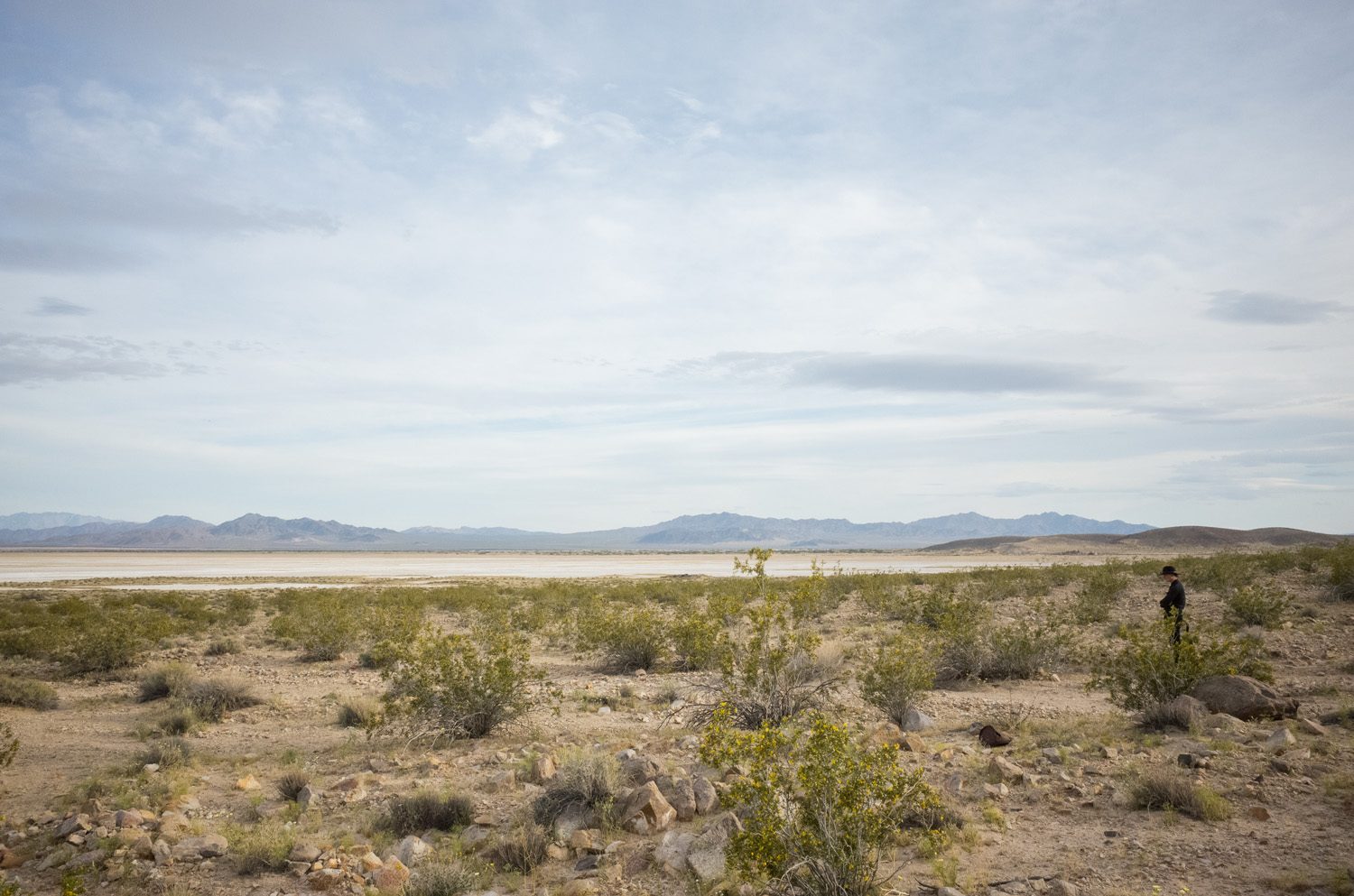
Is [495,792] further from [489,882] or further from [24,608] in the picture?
[24,608]

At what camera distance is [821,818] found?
622cm

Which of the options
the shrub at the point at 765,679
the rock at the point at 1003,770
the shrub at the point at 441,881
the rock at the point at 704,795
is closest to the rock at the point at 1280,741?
the rock at the point at 1003,770

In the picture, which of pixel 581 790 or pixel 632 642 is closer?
pixel 581 790

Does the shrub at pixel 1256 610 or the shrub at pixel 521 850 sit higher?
the shrub at pixel 1256 610

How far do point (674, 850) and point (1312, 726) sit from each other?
8.66 meters

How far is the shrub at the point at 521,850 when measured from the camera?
7.54 meters

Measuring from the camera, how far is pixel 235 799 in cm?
942

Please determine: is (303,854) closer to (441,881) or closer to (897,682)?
(441,881)

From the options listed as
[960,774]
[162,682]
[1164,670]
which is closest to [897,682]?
[960,774]

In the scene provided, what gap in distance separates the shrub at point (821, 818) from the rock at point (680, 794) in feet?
5.68

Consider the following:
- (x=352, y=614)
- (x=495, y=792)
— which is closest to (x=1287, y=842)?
(x=495, y=792)

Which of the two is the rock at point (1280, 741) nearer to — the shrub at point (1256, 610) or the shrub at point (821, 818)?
the shrub at point (821, 818)

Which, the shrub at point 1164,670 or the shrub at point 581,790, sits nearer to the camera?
the shrub at point 581,790

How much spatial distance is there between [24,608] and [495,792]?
29589 mm
